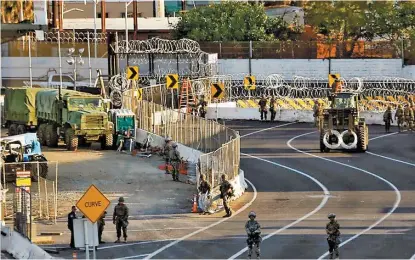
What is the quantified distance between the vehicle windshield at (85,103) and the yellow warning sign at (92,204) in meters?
30.3

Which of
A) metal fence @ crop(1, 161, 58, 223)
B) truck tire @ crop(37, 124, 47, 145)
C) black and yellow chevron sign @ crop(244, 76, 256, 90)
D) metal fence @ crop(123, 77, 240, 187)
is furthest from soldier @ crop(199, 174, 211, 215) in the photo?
black and yellow chevron sign @ crop(244, 76, 256, 90)

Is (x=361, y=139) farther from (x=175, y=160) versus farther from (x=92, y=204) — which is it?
(x=92, y=204)

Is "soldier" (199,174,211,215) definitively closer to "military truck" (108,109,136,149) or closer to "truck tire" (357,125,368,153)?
"truck tire" (357,125,368,153)

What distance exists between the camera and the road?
2794 centimetres

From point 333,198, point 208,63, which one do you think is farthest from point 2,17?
point 208,63

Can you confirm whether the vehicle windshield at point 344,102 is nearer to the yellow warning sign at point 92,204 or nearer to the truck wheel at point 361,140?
the truck wheel at point 361,140

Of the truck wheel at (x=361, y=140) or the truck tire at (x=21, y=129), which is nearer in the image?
the truck wheel at (x=361, y=140)

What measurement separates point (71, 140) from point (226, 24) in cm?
4413

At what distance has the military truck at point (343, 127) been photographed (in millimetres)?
49969

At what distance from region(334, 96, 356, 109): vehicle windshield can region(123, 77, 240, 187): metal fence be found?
6768 millimetres

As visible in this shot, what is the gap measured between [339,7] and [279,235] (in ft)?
230

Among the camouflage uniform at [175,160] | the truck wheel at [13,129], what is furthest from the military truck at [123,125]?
the camouflage uniform at [175,160]

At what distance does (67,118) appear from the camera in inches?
2112

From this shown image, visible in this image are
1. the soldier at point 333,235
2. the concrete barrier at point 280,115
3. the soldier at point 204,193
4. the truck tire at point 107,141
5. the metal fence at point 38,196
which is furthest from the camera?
the concrete barrier at point 280,115
